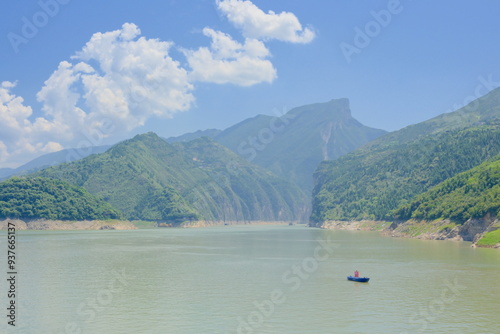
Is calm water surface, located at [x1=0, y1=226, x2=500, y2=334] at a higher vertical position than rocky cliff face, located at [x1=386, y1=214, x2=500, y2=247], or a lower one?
lower

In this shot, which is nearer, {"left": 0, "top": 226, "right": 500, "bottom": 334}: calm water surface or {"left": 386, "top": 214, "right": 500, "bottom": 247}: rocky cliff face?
{"left": 0, "top": 226, "right": 500, "bottom": 334}: calm water surface

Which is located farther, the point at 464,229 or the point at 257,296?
the point at 464,229

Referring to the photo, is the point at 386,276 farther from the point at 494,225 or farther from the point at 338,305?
the point at 494,225

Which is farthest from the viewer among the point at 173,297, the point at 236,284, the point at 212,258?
the point at 212,258

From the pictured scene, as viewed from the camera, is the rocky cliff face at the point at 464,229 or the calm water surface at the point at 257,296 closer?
the calm water surface at the point at 257,296

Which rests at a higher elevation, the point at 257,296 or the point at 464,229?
the point at 464,229

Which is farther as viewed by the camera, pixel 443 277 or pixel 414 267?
pixel 414 267

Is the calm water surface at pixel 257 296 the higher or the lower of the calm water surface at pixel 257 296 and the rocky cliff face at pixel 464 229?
the lower

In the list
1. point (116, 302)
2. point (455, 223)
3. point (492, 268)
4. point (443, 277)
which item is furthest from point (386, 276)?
point (455, 223)
